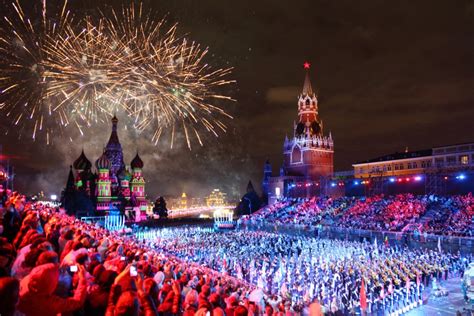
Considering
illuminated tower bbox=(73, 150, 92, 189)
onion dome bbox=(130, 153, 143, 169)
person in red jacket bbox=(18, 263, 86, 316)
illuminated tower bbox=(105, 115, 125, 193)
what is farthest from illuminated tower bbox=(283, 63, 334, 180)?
person in red jacket bbox=(18, 263, 86, 316)

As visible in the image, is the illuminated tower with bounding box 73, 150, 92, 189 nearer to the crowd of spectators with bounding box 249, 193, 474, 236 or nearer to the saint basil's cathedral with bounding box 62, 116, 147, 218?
the saint basil's cathedral with bounding box 62, 116, 147, 218

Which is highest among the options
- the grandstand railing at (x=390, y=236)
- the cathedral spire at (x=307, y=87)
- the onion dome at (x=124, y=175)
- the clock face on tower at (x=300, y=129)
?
the cathedral spire at (x=307, y=87)

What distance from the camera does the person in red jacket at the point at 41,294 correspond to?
12.1 ft

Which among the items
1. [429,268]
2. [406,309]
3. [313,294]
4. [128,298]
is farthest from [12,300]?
[429,268]

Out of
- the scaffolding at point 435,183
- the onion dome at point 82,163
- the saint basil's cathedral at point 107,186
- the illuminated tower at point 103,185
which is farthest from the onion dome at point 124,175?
the scaffolding at point 435,183

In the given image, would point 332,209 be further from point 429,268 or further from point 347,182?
point 429,268

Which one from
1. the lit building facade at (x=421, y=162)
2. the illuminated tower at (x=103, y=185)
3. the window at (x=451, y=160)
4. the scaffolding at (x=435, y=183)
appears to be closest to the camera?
the scaffolding at (x=435, y=183)

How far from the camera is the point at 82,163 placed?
80.7 meters

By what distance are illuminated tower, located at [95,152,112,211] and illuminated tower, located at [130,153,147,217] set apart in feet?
26.5

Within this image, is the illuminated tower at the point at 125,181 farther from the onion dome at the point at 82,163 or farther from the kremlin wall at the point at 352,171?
the kremlin wall at the point at 352,171

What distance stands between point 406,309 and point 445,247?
14.1 meters

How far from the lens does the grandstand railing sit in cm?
2673

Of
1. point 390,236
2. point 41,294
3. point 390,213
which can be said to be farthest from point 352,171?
point 41,294

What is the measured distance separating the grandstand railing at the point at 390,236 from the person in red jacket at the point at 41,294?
94.5 feet
